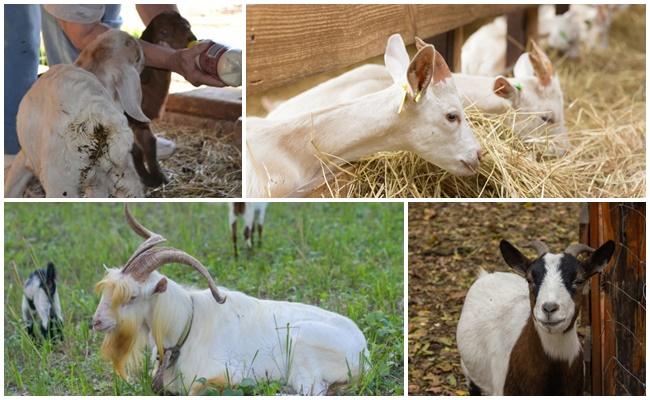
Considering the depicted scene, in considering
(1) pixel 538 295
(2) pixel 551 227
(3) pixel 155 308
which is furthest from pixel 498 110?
(3) pixel 155 308

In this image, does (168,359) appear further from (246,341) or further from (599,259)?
(599,259)

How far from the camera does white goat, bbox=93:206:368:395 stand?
12.7 feet

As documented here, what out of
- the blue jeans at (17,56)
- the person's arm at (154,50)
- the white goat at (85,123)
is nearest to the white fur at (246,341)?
the white goat at (85,123)

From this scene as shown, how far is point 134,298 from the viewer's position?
3877 mm

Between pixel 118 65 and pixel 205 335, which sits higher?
pixel 118 65

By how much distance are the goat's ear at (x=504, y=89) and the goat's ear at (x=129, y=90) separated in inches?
68.7

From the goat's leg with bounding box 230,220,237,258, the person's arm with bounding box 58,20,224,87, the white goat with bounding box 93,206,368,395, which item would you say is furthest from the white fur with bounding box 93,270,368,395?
the goat's leg with bounding box 230,220,237,258

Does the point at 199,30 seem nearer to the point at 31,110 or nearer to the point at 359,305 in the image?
the point at 31,110

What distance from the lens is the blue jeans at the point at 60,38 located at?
4.04 metres

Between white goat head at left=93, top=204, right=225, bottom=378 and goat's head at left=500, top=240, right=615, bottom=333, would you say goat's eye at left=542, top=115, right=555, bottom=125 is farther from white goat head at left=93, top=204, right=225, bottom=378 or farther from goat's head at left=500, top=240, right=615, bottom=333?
white goat head at left=93, top=204, right=225, bottom=378

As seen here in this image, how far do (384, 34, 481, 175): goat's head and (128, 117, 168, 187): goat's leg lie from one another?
110cm

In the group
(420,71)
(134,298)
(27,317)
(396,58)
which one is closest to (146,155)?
(134,298)

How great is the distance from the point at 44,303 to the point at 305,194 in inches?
57.0

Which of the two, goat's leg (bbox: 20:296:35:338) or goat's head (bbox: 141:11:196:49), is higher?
goat's head (bbox: 141:11:196:49)
